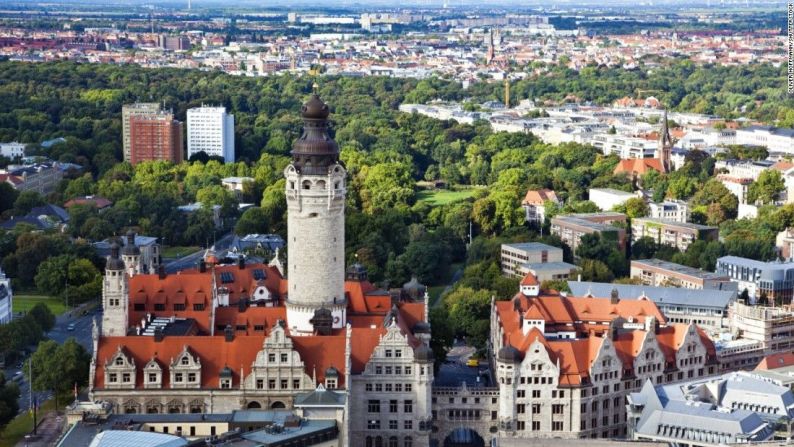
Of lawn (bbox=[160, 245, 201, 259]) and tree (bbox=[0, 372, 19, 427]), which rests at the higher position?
tree (bbox=[0, 372, 19, 427])

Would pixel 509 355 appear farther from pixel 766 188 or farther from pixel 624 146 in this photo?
pixel 624 146

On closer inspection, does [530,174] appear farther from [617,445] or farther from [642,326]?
[617,445]

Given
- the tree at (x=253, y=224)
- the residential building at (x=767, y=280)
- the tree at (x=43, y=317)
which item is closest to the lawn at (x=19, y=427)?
the tree at (x=43, y=317)

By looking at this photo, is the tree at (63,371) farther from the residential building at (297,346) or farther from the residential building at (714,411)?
the residential building at (714,411)

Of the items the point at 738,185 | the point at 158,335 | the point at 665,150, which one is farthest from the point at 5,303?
the point at 665,150

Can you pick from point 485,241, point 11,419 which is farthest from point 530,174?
point 11,419

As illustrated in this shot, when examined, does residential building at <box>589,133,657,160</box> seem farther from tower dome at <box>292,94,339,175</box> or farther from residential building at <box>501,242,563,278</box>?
tower dome at <box>292,94,339,175</box>

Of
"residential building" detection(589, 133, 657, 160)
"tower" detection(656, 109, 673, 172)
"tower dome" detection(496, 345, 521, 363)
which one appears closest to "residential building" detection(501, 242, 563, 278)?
"tower dome" detection(496, 345, 521, 363)
